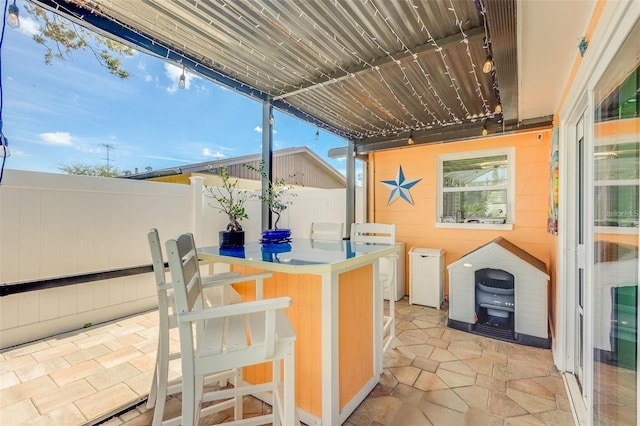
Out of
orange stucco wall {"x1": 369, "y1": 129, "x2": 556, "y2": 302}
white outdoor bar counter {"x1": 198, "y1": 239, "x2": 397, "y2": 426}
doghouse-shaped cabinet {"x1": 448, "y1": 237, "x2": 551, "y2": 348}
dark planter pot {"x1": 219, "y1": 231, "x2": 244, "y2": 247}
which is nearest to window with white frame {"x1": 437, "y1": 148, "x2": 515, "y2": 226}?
orange stucco wall {"x1": 369, "y1": 129, "x2": 556, "y2": 302}

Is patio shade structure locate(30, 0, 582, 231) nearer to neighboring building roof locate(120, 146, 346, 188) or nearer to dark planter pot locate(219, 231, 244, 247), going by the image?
dark planter pot locate(219, 231, 244, 247)

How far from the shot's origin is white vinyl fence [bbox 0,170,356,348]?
252 centimetres

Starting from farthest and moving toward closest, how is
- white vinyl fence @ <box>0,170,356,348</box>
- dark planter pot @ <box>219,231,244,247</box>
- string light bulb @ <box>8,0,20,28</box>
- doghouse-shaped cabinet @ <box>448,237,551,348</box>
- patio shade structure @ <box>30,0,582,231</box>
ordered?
1. doghouse-shaped cabinet @ <box>448,237,551,348</box>
2. white vinyl fence @ <box>0,170,356,348</box>
3. dark planter pot @ <box>219,231,244,247</box>
4. patio shade structure @ <box>30,0,582,231</box>
5. string light bulb @ <box>8,0,20,28</box>

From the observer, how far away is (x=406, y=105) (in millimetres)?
3131

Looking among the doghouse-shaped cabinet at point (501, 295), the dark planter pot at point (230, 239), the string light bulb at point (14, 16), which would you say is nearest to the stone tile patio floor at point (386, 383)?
the doghouse-shaped cabinet at point (501, 295)

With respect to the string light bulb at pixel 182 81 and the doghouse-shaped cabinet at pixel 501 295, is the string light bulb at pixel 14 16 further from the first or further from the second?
the doghouse-shaped cabinet at pixel 501 295

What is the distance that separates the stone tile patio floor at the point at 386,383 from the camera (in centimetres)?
174

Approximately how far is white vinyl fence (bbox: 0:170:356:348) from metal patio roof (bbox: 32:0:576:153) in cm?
175

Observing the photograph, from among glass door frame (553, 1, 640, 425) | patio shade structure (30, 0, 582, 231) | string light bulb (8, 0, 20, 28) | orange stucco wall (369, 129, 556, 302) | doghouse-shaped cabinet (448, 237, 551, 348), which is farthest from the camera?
orange stucco wall (369, 129, 556, 302)

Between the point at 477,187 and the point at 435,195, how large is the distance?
566mm

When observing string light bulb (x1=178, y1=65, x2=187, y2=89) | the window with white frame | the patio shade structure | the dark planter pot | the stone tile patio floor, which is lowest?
the stone tile patio floor

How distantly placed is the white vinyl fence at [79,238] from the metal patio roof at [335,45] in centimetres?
175

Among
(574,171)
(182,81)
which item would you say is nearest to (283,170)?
(182,81)

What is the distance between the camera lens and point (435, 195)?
165 inches
